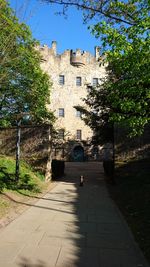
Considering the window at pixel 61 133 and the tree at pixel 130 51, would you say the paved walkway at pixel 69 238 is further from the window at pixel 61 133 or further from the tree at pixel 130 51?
the window at pixel 61 133

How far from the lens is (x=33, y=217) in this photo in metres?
10.7

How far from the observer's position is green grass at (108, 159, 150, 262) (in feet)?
29.3

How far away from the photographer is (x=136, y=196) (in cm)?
1417

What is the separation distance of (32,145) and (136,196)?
991 cm

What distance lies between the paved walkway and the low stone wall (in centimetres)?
835

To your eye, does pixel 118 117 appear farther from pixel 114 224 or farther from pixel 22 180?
pixel 22 180

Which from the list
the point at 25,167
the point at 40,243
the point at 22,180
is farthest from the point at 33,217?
the point at 25,167

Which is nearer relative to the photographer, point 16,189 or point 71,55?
point 16,189

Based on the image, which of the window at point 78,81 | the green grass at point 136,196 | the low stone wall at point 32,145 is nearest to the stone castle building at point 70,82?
the window at point 78,81

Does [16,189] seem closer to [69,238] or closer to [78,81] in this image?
[69,238]

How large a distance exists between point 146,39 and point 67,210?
20.5 ft

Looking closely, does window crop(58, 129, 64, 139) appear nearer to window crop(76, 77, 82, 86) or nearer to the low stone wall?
window crop(76, 77, 82, 86)

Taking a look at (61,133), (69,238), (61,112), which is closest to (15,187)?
(69,238)

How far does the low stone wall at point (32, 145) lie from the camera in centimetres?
2184
